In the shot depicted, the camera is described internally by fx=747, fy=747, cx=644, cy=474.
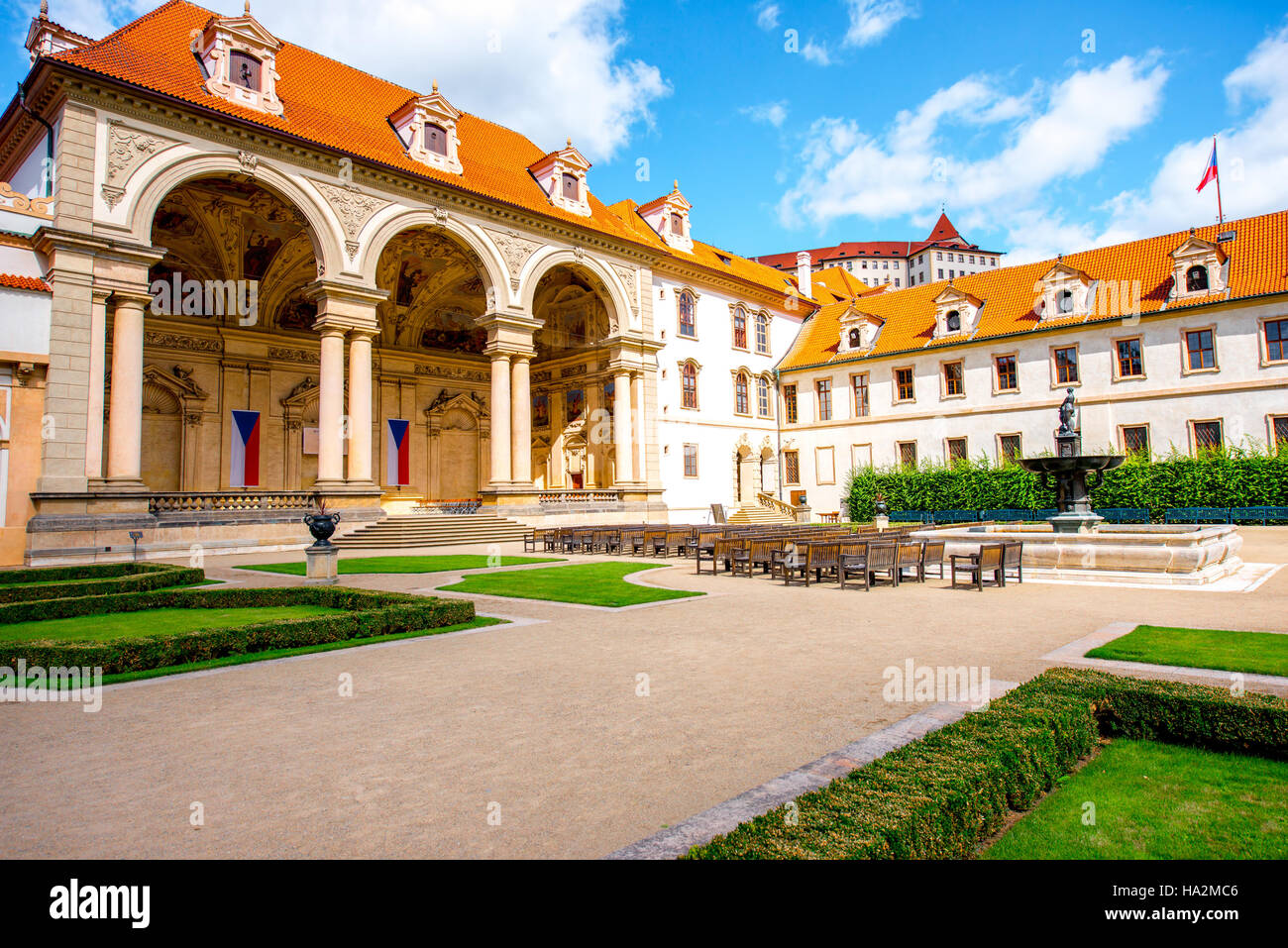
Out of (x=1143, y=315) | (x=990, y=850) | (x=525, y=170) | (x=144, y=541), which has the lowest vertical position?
(x=990, y=850)

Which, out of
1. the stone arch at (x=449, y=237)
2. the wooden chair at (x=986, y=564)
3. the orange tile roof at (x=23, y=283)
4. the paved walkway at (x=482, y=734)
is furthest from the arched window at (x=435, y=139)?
the wooden chair at (x=986, y=564)

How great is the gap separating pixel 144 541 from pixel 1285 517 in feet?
128

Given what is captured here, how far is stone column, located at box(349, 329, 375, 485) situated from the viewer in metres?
26.9

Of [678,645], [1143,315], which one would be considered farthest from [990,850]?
[1143,315]

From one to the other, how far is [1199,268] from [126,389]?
3985cm

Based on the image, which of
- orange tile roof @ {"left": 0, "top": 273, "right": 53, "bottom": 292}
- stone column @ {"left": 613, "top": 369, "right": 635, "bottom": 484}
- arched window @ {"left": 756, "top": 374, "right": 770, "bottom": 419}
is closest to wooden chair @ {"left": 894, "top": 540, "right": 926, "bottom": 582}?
stone column @ {"left": 613, "top": 369, "right": 635, "bottom": 484}

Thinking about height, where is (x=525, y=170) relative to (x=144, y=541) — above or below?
above

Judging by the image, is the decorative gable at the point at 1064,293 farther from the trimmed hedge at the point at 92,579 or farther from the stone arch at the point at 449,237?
the trimmed hedge at the point at 92,579

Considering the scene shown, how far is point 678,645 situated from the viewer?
8.90 metres

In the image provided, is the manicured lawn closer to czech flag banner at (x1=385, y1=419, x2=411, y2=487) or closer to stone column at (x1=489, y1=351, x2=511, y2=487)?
Answer: stone column at (x1=489, y1=351, x2=511, y2=487)

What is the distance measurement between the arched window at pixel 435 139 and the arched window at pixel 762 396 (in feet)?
70.8

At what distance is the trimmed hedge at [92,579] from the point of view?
1248cm

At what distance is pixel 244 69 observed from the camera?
1016 inches

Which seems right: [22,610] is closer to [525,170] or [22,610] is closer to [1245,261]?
[525,170]
